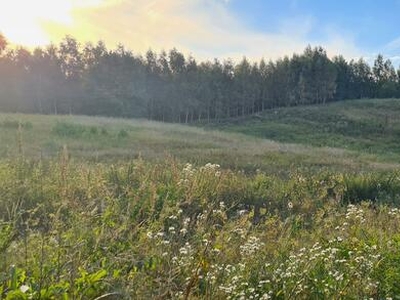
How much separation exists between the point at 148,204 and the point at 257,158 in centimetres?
1151

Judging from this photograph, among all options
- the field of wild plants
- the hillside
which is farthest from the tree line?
the field of wild plants

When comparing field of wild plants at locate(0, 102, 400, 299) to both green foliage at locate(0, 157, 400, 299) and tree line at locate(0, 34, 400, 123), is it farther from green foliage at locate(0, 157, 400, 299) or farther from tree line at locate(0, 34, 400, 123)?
tree line at locate(0, 34, 400, 123)

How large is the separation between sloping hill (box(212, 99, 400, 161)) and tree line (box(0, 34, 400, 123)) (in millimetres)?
9881

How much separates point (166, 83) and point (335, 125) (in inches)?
1225

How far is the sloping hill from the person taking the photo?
148ft

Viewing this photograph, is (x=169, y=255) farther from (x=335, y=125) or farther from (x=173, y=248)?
(x=335, y=125)

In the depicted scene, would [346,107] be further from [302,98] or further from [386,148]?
[386,148]

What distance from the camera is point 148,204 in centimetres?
571

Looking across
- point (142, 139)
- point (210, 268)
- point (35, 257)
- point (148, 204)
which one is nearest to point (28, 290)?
point (35, 257)

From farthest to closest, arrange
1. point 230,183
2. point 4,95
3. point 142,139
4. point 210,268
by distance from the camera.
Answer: point 4,95 → point 142,139 → point 230,183 → point 210,268

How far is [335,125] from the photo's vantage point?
57500mm

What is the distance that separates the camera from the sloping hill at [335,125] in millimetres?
45125

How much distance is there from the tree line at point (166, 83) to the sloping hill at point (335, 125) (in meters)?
9.88

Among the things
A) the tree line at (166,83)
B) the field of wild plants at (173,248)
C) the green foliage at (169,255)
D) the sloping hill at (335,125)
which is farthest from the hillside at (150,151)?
the tree line at (166,83)
